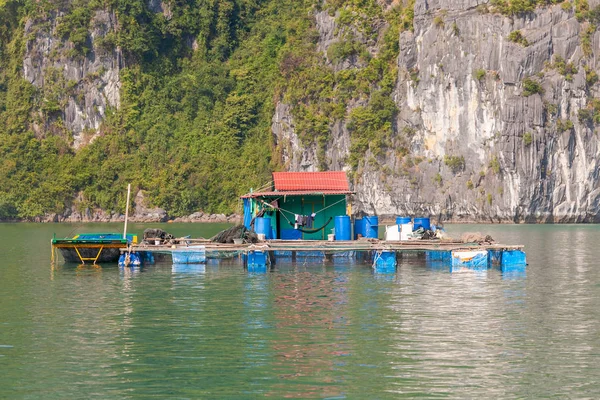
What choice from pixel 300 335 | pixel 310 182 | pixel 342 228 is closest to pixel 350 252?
pixel 342 228

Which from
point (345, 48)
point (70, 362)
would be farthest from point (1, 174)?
point (70, 362)

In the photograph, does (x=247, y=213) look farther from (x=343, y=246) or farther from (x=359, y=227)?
(x=343, y=246)

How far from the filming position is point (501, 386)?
21016mm

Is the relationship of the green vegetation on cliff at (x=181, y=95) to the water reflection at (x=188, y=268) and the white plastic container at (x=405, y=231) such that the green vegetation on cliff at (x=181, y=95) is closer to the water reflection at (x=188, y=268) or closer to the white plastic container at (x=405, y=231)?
the white plastic container at (x=405, y=231)

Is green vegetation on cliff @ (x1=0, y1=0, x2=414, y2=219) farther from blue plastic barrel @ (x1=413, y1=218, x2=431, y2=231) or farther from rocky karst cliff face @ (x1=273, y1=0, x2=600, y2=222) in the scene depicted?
blue plastic barrel @ (x1=413, y1=218, x2=431, y2=231)

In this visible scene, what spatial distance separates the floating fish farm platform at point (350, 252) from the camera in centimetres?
4578

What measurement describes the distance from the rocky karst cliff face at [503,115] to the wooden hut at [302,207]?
60575 millimetres

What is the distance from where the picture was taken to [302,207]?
167 ft

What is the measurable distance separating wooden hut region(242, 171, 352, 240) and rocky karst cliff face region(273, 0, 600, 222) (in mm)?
60575

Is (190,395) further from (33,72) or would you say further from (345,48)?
(33,72)

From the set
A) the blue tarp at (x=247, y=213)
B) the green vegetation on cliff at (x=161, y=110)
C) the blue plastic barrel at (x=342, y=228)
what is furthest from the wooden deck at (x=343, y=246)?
the green vegetation on cliff at (x=161, y=110)

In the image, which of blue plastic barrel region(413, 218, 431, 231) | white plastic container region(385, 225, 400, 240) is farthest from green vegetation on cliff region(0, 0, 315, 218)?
white plastic container region(385, 225, 400, 240)

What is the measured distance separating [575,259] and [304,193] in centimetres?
1639

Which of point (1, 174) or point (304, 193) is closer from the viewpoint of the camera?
point (304, 193)
